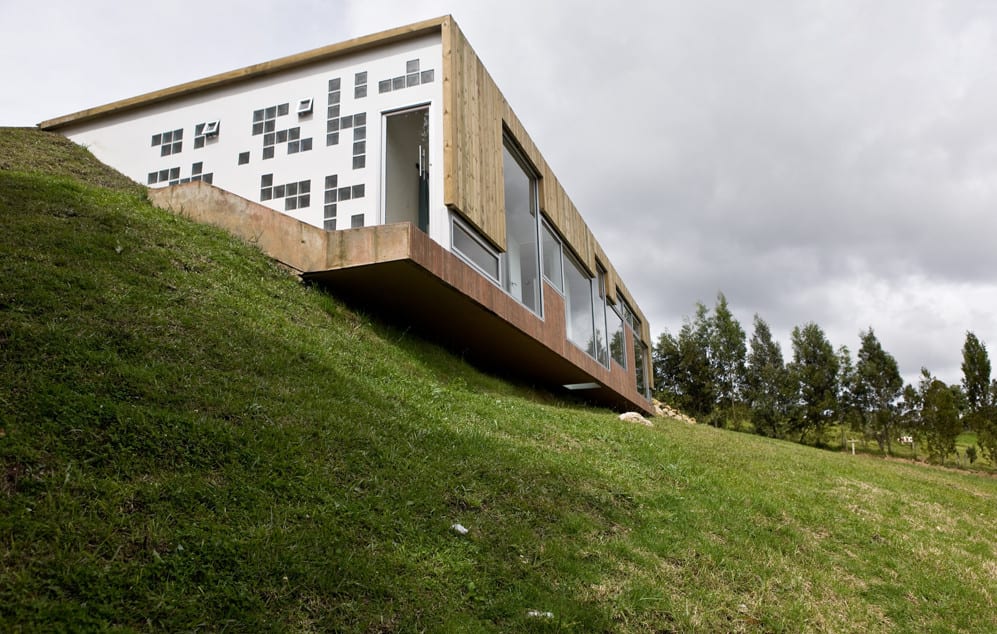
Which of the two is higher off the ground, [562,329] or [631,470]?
[562,329]

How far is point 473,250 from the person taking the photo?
12.9 metres

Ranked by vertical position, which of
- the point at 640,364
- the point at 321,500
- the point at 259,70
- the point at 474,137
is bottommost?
the point at 321,500

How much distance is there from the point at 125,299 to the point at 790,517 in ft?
25.0

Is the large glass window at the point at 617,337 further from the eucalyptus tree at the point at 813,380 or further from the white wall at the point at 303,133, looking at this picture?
the eucalyptus tree at the point at 813,380

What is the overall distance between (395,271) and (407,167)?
9.86 ft

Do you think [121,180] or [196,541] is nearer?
[196,541]

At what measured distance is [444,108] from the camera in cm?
1238

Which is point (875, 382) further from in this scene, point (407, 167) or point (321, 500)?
point (321, 500)

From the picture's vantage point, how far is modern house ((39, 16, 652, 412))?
1149 centimetres

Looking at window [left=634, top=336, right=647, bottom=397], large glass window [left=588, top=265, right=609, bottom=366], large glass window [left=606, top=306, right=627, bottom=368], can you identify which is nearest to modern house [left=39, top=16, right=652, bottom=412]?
large glass window [left=588, top=265, right=609, bottom=366]

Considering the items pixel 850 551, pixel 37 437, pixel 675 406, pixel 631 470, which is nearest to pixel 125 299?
pixel 37 437

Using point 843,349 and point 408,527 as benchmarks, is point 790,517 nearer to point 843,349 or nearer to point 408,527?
point 408,527

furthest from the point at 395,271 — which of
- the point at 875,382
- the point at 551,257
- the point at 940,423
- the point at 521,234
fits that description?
the point at 875,382

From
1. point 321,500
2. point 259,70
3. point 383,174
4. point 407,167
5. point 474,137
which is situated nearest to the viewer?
point 321,500
